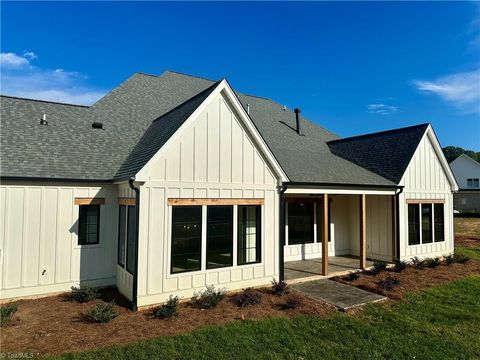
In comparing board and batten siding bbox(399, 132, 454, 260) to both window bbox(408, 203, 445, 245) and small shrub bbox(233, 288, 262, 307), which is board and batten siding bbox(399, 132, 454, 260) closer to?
window bbox(408, 203, 445, 245)

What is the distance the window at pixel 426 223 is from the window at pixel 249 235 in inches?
317

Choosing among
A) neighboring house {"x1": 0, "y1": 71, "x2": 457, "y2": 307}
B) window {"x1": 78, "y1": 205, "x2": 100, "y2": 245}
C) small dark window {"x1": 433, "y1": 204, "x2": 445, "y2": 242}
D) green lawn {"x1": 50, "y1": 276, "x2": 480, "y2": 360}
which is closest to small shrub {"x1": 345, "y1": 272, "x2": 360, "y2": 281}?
neighboring house {"x1": 0, "y1": 71, "x2": 457, "y2": 307}

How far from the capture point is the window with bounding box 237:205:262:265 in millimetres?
9484

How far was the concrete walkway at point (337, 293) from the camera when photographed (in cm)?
841

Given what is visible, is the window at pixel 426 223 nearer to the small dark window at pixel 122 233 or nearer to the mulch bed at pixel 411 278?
the mulch bed at pixel 411 278

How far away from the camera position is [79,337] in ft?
20.1

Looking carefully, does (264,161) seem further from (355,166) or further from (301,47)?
(301,47)

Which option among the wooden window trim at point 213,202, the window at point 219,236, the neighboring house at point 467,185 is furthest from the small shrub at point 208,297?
the neighboring house at point 467,185

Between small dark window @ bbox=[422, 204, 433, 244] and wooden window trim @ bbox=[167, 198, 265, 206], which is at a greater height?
wooden window trim @ bbox=[167, 198, 265, 206]

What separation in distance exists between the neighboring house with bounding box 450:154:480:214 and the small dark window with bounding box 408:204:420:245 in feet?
132

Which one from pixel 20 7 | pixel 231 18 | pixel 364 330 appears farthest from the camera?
pixel 231 18

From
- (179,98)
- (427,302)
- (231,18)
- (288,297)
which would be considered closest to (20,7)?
(179,98)

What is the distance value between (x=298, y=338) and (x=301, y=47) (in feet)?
53.6

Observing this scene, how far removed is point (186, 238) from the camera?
847 centimetres
